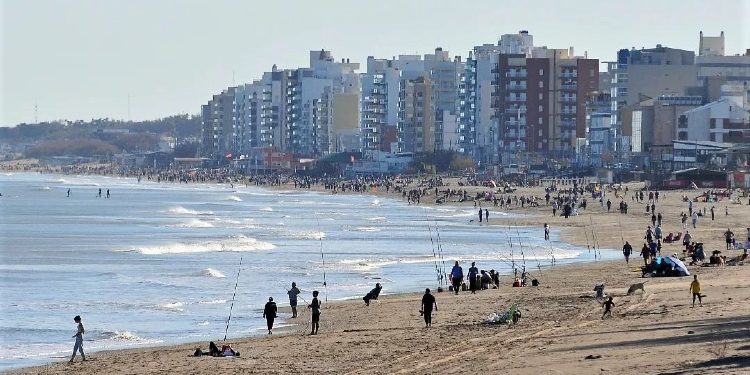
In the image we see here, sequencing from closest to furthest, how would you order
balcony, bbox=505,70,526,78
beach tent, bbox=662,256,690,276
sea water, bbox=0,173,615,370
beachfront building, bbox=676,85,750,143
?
sea water, bbox=0,173,615,370
beach tent, bbox=662,256,690,276
beachfront building, bbox=676,85,750,143
balcony, bbox=505,70,526,78

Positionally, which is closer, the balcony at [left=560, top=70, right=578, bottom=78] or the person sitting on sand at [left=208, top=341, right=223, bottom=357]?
the person sitting on sand at [left=208, top=341, right=223, bottom=357]

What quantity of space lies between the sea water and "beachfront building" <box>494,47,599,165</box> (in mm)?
52500

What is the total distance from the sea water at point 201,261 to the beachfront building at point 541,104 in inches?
2067

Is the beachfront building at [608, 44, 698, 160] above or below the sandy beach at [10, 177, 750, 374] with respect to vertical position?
above

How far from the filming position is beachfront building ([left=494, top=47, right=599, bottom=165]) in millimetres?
146750

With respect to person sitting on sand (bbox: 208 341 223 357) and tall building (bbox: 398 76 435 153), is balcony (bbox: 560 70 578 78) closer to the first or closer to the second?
tall building (bbox: 398 76 435 153)

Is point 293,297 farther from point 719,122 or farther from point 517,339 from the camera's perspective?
point 719,122

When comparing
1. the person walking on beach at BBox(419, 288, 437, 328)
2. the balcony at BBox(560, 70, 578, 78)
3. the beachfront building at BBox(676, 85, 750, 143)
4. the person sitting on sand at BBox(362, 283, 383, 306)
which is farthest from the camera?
the balcony at BBox(560, 70, 578, 78)

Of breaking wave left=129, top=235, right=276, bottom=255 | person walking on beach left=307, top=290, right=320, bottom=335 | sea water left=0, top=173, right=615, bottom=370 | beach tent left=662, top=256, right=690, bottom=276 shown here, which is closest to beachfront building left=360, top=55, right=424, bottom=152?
sea water left=0, top=173, right=615, bottom=370

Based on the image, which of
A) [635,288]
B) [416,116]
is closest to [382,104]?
[416,116]

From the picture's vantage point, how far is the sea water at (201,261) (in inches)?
1181

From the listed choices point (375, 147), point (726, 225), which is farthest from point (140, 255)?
point (375, 147)

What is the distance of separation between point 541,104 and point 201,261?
10164 centimetres

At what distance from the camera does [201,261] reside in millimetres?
49562
